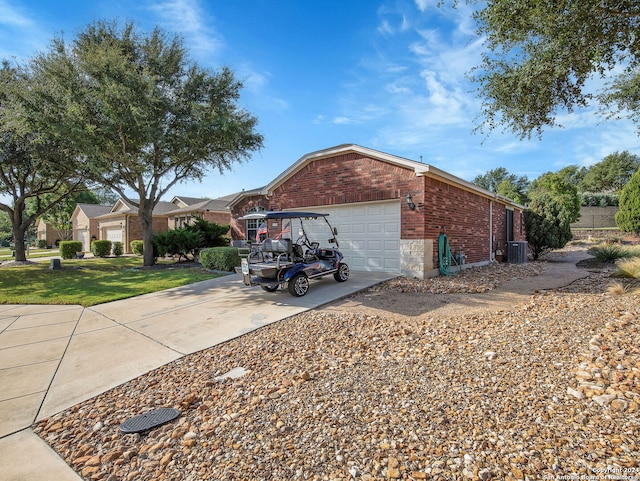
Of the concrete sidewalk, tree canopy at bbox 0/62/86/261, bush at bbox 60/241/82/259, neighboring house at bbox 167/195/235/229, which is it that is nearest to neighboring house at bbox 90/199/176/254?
neighboring house at bbox 167/195/235/229

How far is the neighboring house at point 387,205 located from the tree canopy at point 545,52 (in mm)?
2525

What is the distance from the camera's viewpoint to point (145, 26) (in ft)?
40.1

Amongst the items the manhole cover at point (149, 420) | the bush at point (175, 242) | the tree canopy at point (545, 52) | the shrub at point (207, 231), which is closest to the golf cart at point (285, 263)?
the manhole cover at point (149, 420)

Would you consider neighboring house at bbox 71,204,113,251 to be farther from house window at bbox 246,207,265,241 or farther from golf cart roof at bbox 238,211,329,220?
golf cart roof at bbox 238,211,329,220

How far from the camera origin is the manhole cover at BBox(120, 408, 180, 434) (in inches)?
108

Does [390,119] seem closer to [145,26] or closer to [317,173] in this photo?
[317,173]

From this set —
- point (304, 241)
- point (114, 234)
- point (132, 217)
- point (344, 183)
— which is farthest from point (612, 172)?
point (114, 234)

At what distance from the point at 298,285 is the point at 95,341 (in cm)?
380

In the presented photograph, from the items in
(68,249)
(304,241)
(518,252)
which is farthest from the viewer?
(68,249)

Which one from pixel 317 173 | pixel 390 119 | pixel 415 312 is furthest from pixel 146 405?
pixel 390 119

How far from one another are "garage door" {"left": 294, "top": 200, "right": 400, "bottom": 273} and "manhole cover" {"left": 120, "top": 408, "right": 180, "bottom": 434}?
300 inches

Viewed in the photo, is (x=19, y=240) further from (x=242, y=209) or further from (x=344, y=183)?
(x=344, y=183)

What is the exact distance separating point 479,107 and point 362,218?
4.57m

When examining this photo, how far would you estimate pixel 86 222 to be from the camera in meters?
30.5
